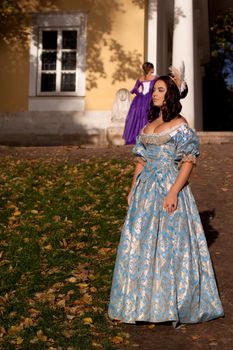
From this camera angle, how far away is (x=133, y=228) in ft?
15.5

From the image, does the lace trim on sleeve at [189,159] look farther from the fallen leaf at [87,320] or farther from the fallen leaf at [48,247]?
the fallen leaf at [48,247]

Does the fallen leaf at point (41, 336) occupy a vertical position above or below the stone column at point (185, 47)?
below

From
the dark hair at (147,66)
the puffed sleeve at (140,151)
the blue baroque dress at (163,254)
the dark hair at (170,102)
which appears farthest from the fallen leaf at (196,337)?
the dark hair at (147,66)

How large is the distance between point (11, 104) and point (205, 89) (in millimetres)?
11043

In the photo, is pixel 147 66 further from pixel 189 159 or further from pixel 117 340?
pixel 117 340

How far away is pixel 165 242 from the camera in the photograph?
4648mm

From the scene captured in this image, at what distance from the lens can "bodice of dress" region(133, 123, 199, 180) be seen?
15.5ft

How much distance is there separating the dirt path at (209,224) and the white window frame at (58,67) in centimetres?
341

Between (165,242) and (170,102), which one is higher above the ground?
(170,102)

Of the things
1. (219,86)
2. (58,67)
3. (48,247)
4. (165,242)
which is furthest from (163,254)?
(219,86)

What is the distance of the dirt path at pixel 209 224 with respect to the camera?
15.0 feet

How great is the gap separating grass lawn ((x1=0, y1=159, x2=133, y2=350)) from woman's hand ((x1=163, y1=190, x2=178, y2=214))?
39.9 inches

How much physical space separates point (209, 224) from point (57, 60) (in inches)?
397

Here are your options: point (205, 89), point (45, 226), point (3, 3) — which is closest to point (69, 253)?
point (45, 226)
